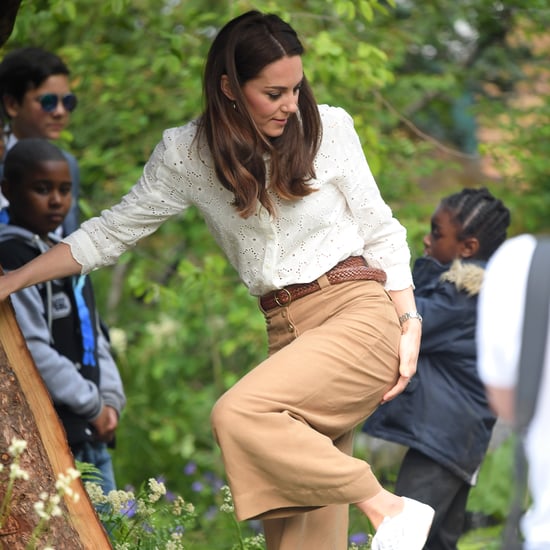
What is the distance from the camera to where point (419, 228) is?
6.59 meters

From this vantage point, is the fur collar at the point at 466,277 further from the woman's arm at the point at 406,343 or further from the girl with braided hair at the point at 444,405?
Answer: the woman's arm at the point at 406,343

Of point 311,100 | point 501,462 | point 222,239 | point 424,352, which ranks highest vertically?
point 311,100

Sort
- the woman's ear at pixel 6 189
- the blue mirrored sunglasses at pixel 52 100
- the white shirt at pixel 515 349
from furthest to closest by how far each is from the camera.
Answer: the blue mirrored sunglasses at pixel 52 100 → the woman's ear at pixel 6 189 → the white shirt at pixel 515 349

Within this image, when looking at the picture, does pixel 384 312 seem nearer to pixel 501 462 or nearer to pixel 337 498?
pixel 337 498

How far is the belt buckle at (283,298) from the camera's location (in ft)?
12.4

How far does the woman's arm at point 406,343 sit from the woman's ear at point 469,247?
114cm

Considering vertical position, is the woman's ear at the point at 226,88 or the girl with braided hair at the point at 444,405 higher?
the woman's ear at the point at 226,88

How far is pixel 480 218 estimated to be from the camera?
5074mm

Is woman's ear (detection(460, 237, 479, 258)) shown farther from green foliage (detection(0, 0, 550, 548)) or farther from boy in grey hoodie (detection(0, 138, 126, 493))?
boy in grey hoodie (detection(0, 138, 126, 493))

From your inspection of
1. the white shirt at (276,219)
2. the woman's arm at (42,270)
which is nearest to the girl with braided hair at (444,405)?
the white shirt at (276,219)

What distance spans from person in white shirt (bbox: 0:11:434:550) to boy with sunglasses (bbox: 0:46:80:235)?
2064 mm

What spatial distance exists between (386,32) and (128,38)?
1.76 m

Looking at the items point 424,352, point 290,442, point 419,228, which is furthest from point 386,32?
point 290,442

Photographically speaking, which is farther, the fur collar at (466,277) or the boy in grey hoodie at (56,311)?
the fur collar at (466,277)
